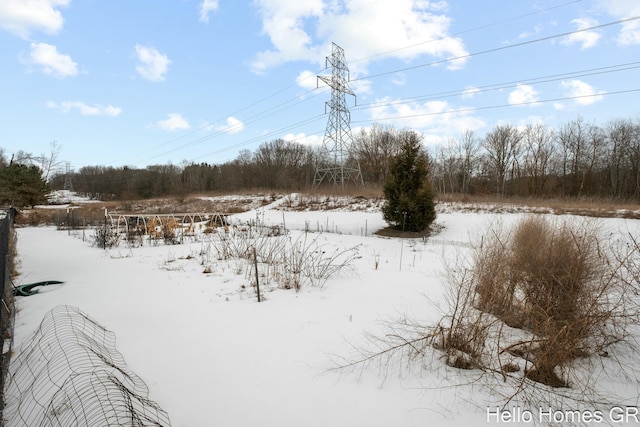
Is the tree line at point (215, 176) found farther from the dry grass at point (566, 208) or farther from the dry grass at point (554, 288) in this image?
the dry grass at point (554, 288)

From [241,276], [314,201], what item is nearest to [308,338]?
[241,276]

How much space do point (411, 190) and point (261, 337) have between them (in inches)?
391

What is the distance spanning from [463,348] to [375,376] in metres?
0.95

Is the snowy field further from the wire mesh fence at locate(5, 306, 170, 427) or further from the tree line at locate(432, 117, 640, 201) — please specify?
the tree line at locate(432, 117, 640, 201)

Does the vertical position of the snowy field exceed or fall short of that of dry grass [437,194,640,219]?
it falls short

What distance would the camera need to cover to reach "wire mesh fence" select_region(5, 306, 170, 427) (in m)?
2.18

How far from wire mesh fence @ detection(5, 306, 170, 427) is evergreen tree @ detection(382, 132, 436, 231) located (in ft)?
34.5

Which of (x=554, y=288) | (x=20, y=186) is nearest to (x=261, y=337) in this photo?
(x=554, y=288)

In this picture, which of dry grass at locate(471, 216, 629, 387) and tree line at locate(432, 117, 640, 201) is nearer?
dry grass at locate(471, 216, 629, 387)

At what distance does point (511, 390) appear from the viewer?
8.41 ft

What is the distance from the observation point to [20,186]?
16562 mm

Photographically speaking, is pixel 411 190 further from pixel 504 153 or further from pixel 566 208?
pixel 504 153

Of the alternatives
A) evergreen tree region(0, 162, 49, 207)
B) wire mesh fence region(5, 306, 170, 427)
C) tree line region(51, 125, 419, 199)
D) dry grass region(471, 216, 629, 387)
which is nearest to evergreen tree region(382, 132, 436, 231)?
dry grass region(471, 216, 629, 387)

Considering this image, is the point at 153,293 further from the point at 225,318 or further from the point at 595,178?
the point at 595,178
